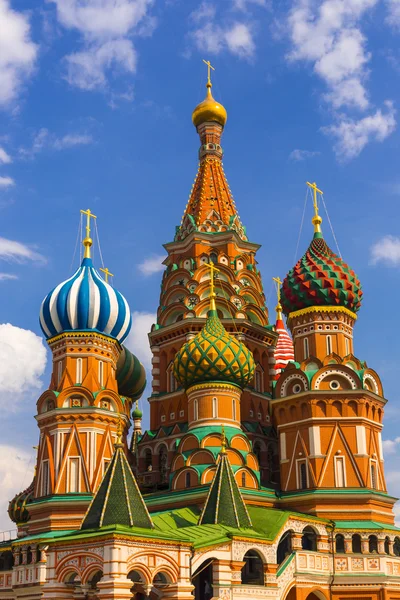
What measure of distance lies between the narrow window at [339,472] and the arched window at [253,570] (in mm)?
3467

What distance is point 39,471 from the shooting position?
27.8 meters

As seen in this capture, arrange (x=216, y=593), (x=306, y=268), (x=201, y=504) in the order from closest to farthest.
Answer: (x=216, y=593) → (x=201, y=504) → (x=306, y=268)

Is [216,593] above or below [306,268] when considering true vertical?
below

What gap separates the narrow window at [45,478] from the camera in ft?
90.0

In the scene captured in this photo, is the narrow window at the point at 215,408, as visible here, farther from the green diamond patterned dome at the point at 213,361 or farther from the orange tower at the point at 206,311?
the orange tower at the point at 206,311

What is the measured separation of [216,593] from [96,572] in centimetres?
353

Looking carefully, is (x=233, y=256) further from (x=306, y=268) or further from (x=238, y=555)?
(x=238, y=555)

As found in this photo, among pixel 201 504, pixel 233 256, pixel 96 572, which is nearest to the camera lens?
pixel 96 572

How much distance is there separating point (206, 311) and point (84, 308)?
4.60 meters

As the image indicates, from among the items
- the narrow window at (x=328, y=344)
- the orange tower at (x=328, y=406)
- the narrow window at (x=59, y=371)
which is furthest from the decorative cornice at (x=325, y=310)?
the narrow window at (x=59, y=371)

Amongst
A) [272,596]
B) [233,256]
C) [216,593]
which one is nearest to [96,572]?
[216,593]

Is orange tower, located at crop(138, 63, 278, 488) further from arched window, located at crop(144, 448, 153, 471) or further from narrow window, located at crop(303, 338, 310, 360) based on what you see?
narrow window, located at crop(303, 338, 310, 360)

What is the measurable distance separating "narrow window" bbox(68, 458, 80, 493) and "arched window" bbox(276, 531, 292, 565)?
22.2 feet

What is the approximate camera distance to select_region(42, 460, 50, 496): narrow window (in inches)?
1081
